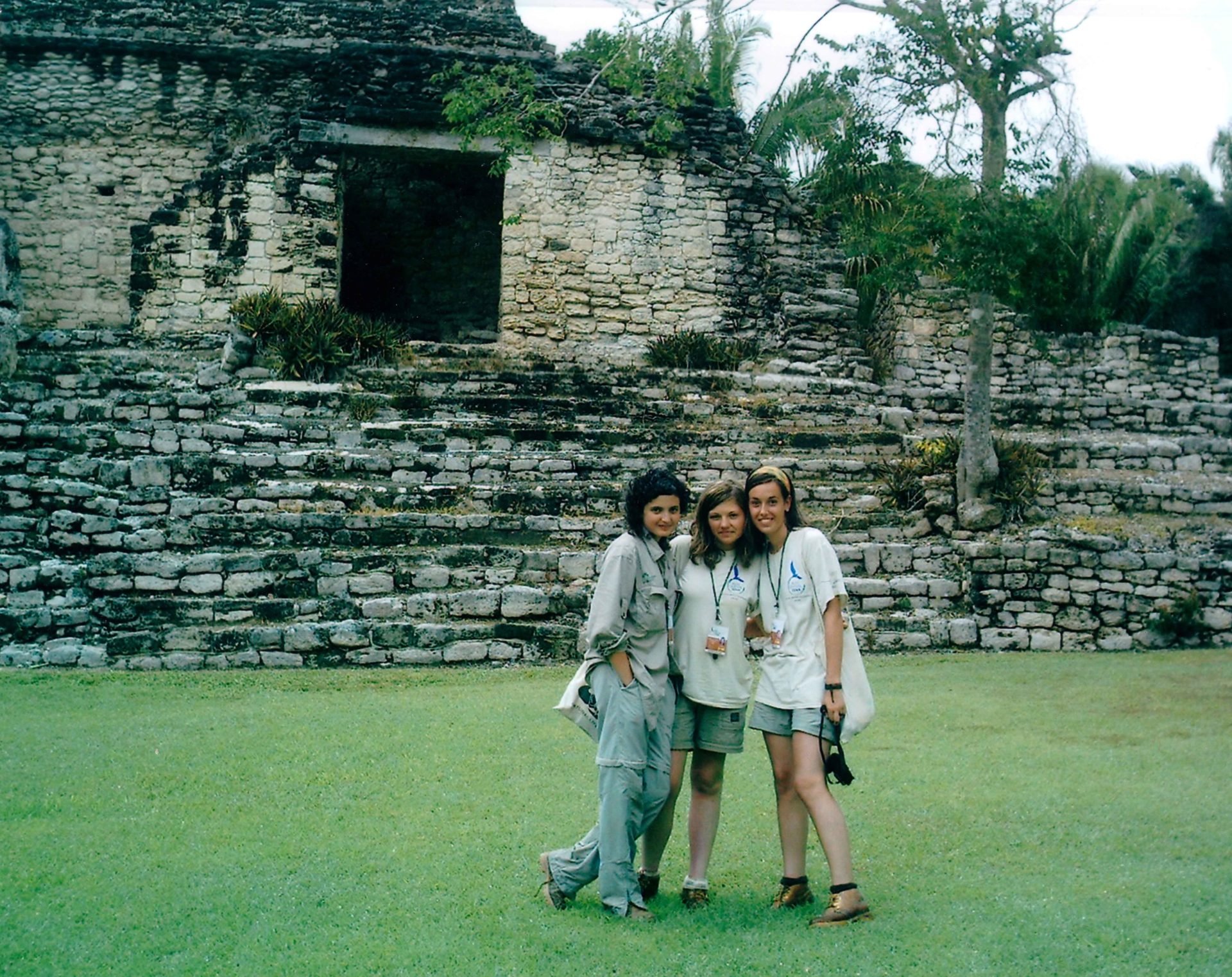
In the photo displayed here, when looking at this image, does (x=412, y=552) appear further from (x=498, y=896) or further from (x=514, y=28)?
(x=514, y=28)

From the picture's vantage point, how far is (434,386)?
1242cm

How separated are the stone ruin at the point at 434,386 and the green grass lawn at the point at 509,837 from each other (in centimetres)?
140

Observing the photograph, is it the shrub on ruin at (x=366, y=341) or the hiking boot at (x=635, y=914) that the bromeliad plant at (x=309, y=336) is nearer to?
the shrub on ruin at (x=366, y=341)

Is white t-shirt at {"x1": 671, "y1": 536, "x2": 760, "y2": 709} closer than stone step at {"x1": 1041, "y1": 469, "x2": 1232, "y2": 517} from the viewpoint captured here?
Yes

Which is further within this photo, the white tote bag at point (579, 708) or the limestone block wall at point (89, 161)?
the limestone block wall at point (89, 161)

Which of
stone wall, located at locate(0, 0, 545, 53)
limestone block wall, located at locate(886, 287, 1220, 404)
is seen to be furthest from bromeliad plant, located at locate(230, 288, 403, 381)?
limestone block wall, located at locate(886, 287, 1220, 404)

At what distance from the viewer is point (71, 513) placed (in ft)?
31.2

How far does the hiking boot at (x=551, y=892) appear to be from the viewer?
405 cm

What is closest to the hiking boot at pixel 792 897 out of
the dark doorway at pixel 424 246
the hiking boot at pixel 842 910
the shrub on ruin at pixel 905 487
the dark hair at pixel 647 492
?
the hiking boot at pixel 842 910

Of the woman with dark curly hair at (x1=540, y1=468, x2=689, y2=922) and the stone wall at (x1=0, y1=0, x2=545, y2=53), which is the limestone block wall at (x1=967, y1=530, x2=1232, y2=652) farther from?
the stone wall at (x1=0, y1=0, x2=545, y2=53)

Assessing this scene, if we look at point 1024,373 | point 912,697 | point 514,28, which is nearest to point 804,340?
point 1024,373

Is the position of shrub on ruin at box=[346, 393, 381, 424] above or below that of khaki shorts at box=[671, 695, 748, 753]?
above

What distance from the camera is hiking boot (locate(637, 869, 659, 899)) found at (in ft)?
13.7

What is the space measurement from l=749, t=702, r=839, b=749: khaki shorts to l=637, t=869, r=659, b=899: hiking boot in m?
0.46
